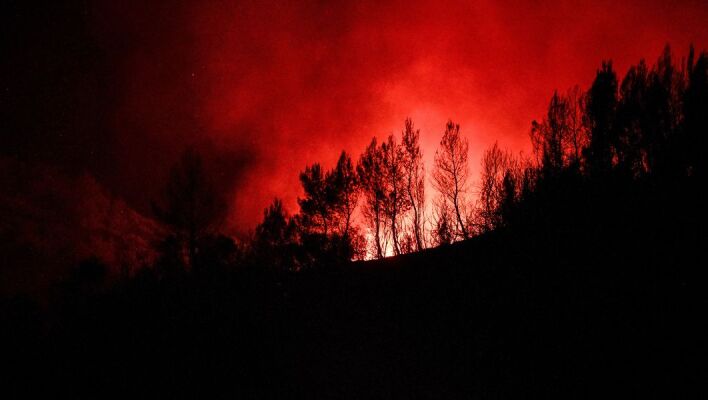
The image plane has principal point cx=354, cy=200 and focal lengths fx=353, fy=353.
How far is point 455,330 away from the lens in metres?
7.77

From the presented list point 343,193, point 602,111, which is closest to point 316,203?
point 343,193

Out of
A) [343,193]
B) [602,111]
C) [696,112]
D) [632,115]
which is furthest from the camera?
[343,193]

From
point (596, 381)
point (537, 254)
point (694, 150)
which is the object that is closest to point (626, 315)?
point (596, 381)

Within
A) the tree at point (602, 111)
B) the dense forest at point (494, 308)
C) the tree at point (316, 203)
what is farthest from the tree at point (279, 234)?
the tree at point (602, 111)

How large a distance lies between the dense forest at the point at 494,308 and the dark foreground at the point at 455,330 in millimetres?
38

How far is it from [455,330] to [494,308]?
99 cm

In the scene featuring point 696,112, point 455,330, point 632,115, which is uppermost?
point 632,115

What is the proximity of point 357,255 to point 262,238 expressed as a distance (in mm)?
7672

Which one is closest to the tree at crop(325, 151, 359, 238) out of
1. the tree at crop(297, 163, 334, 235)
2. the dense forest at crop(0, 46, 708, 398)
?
the tree at crop(297, 163, 334, 235)

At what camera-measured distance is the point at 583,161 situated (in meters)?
15.8

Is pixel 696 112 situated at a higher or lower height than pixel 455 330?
higher

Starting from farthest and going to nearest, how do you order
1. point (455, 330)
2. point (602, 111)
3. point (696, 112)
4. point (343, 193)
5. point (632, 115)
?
point (343, 193) < point (602, 111) < point (632, 115) < point (696, 112) < point (455, 330)

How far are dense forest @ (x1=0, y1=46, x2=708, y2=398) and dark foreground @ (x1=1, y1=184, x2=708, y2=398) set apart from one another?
1.5 inches

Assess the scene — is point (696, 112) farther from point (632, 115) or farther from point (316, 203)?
point (316, 203)
